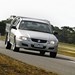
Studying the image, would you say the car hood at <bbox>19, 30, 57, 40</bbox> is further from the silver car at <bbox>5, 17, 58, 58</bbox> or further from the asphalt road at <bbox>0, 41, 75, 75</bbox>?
the asphalt road at <bbox>0, 41, 75, 75</bbox>

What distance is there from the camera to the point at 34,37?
22.1 meters

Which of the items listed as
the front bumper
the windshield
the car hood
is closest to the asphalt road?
the front bumper

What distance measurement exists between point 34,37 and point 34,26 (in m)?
1.73

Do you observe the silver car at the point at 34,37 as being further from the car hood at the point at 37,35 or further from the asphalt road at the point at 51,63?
the asphalt road at the point at 51,63

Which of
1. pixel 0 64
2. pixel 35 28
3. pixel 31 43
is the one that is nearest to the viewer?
pixel 0 64

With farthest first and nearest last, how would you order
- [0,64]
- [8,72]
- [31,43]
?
[31,43] < [0,64] < [8,72]

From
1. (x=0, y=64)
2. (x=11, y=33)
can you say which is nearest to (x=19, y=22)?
(x=11, y=33)

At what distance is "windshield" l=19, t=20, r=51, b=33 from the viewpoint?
77.0ft

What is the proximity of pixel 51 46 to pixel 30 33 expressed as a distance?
1.08 meters

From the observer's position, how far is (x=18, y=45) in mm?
22391

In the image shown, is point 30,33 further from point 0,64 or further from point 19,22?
point 0,64

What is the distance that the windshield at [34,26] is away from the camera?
2345 cm

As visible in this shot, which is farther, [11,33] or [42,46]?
[11,33]

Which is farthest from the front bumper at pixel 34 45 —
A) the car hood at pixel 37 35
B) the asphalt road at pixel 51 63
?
the asphalt road at pixel 51 63
